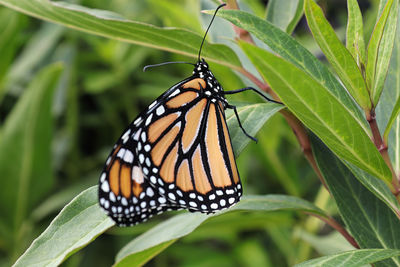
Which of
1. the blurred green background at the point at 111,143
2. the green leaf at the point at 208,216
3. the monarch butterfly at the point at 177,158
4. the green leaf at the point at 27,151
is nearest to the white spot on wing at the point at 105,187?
the monarch butterfly at the point at 177,158

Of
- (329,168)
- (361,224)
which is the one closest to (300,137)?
(329,168)

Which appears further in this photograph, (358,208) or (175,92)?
(175,92)

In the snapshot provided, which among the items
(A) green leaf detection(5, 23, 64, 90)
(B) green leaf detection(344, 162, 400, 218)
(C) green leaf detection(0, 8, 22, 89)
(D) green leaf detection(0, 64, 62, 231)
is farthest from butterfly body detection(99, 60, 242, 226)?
(A) green leaf detection(5, 23, 64, 90)

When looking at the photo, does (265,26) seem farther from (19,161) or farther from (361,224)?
(19,161)

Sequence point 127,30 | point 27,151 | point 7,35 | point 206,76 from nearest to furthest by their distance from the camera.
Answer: point 127,30, point 206,76, point 7,35, point 27,151

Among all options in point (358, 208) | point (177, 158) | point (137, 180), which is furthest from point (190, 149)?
point (358, 208)

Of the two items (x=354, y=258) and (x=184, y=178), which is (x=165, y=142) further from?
(x=354, y=258)

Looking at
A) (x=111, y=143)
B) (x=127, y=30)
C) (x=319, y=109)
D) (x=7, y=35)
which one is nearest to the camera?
(x=319, y=109)
